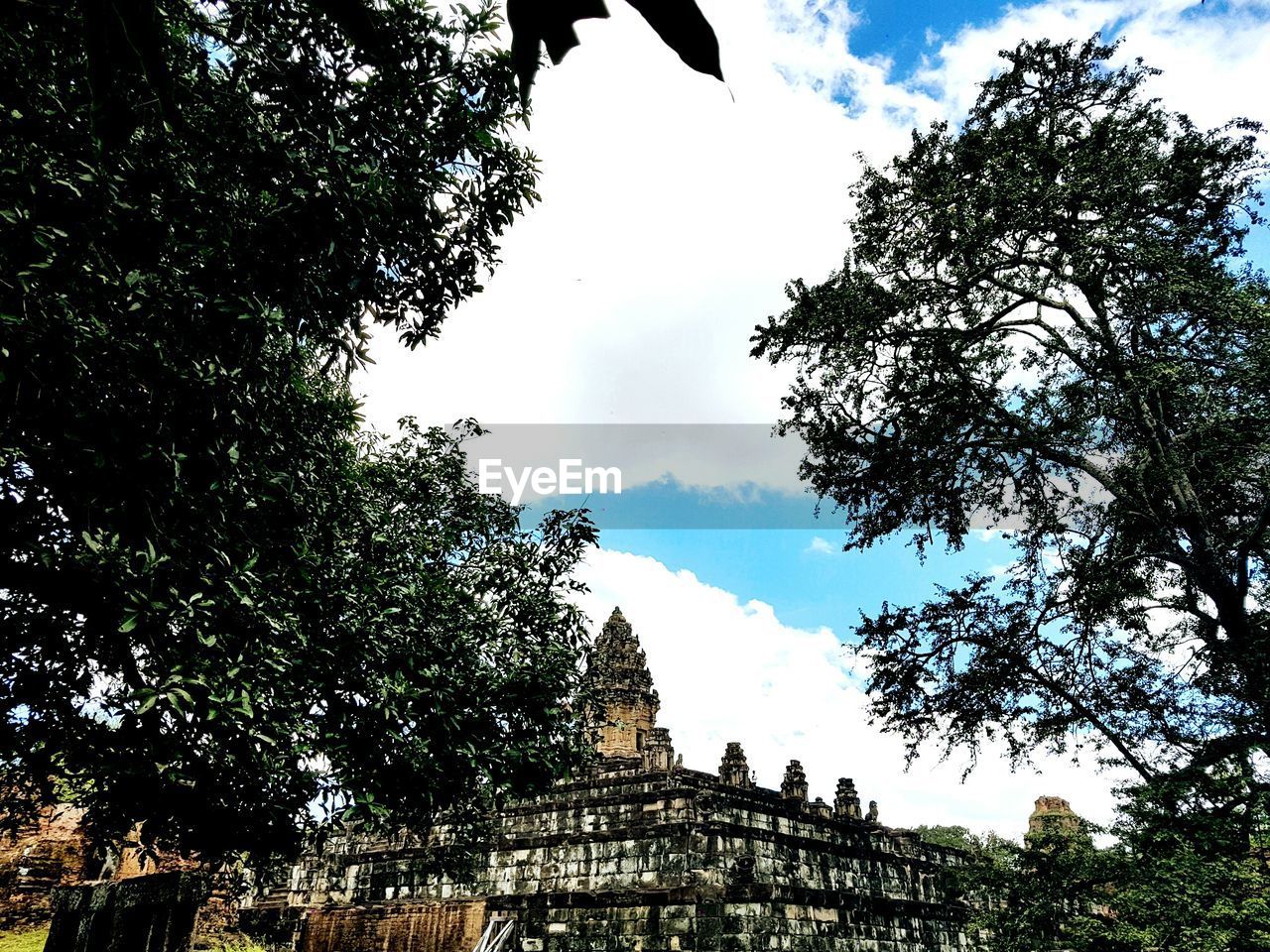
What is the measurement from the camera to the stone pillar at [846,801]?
22.6 m

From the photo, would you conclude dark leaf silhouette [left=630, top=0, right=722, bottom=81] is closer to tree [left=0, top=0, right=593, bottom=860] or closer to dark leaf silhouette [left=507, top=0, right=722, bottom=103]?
dark leaf silhouette [left=507, top=0, right=722, bottom=103]

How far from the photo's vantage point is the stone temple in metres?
15.0

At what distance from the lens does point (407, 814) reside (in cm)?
1161

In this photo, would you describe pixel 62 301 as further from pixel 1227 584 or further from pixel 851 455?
pixel 1227 584

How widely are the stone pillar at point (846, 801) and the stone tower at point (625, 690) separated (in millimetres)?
6554

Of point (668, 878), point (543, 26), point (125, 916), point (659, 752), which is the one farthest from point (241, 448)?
point (659, 752)

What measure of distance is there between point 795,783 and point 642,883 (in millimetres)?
7184

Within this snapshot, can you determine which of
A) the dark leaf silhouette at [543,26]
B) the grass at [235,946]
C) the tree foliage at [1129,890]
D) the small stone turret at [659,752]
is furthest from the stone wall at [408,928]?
the dark leaf silhouette at [543,26]

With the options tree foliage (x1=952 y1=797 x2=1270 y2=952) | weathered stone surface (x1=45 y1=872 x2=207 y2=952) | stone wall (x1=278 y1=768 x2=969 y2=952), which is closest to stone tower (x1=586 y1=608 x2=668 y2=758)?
stone wall (x1=278 y1=768 x2=969 y2=952)

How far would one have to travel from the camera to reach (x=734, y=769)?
2136 centimetres

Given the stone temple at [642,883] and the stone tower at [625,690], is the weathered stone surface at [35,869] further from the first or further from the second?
the stone tower at [625,690]

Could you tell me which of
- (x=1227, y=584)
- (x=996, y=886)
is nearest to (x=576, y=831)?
(x=996, y=886)

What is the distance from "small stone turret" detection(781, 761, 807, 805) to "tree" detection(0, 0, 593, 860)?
12.3 metres

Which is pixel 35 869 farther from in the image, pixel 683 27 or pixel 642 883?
pixel 683 27
